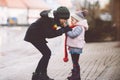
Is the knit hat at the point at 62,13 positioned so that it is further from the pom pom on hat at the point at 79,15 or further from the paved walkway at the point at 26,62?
the paved walkway at the point at 26,62

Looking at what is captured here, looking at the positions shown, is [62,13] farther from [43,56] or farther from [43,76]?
[43,76]

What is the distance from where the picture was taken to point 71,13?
3533mm

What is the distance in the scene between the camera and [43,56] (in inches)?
141

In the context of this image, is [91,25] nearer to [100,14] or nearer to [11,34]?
[100,14]

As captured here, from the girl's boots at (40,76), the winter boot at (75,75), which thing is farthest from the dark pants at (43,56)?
the winter boot at (75,75)

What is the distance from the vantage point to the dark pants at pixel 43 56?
11.7 feet

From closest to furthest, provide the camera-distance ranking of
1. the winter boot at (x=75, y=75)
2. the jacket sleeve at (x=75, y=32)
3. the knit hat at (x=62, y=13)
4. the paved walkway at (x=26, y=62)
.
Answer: the knit hat at (x=62, y=13), the jacket sleeve at (x=75, y=32), the winter boot at (x=75, y=75), the paved walkway at (x=26, y=62)

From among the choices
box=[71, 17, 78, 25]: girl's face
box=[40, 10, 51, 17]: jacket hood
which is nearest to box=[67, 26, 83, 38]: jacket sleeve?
box=[71, 17, 78, 25]: girl's face

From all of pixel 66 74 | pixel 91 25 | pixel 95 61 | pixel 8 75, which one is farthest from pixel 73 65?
pixel 91 25

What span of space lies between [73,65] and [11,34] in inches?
24.5

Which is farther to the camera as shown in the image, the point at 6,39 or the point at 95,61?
the point at 95,61

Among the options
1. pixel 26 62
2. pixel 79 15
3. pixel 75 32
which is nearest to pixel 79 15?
pixel 79 15

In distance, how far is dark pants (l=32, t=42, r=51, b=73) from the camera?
3.56 meters

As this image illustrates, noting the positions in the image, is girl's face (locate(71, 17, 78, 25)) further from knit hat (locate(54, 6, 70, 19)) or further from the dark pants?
the dark pants
